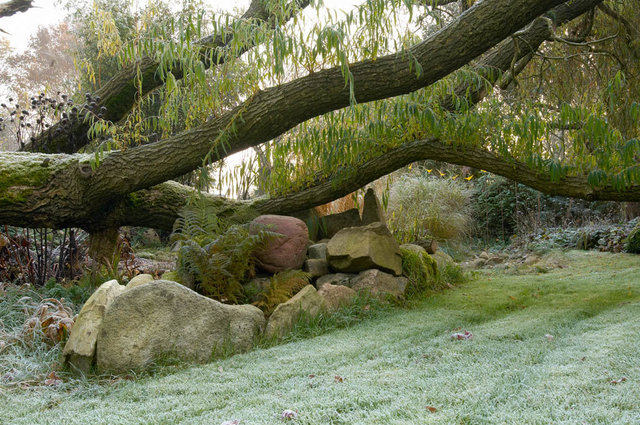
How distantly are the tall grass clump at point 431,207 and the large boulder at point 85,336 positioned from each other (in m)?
5.10

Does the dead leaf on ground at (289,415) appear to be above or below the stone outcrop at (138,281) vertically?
below

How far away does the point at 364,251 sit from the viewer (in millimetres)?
4281

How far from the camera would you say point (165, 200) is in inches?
201

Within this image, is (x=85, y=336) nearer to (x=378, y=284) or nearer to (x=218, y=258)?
(x=218, y=258)

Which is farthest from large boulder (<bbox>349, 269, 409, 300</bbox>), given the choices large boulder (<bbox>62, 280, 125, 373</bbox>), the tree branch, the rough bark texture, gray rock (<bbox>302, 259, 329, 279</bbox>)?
the rough bark texture

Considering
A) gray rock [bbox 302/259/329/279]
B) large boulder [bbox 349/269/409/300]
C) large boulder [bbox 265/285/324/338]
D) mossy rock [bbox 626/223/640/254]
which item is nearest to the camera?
large boulder [bbox 265/285/324/338]

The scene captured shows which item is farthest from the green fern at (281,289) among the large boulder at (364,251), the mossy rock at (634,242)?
the mossy rock at (634,242)

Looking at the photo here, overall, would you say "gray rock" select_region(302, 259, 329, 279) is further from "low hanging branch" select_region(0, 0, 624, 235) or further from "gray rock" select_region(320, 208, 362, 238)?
"gray rock" select_region(320, 208, 362, 238)

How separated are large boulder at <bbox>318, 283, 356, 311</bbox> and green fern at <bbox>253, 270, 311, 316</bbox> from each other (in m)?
0.24

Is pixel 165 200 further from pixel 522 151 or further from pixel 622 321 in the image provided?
pixel 622 321

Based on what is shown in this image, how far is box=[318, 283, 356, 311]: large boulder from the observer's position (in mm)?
3789

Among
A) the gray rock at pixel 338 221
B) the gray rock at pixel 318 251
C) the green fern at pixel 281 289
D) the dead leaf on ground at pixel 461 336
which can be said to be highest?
the gray rock at pixel 338 221

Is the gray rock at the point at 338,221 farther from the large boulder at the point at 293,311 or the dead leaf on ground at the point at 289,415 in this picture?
the dead leaf on ground at the point at 289,415

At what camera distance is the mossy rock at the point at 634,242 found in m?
6.89
